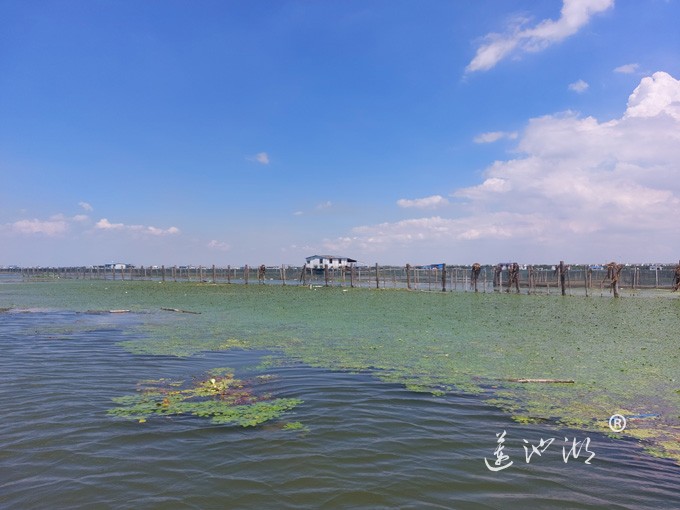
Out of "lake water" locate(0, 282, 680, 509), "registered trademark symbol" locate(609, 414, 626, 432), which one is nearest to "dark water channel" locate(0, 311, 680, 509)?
"lake water" locate(0, 282, 680, 509)

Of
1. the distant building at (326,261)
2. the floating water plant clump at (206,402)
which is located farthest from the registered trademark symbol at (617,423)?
the distant building at (326,261)

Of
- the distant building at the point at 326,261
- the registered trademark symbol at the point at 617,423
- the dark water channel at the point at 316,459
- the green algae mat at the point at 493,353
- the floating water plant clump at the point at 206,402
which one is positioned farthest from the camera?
the distant building at the point at 326,261

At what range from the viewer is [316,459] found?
14.9 ft

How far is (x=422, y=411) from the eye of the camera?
6086 millimetres

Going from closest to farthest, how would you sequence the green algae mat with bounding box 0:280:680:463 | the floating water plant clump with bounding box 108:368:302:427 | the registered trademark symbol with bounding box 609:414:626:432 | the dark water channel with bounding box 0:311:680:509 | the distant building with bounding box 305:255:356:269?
1. the dark water channel with bounding box 0:311:680:509
2. the registered trademark symbol with bounding box 609:414:626:432
3. the floating water plant clump with bounding box 108:368:302:427
4. the green algae mat with bounding box 0:280:680:463
5. the distant building with bounding box 305:255:356:269

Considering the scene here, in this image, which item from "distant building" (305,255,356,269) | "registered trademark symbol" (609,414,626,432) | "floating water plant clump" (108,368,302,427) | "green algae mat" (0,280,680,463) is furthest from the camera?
"distant building" (305,255,356,269)

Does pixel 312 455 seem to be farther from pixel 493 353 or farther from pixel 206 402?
pixel 493 353

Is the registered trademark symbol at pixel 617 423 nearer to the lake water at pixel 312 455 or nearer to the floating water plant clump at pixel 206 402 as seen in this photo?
the lake water at pixel 312 455

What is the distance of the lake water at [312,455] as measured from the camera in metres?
3.86

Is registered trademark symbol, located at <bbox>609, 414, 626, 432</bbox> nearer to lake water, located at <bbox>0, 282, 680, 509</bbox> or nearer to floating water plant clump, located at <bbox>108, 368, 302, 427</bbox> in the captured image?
lake water, located at <bbox>0, 282, 680, 509</bbox>

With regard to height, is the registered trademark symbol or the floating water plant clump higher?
the floating water plant clump

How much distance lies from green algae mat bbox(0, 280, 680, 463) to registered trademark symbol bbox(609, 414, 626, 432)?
7 cm

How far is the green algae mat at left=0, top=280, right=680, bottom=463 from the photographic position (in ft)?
20.1

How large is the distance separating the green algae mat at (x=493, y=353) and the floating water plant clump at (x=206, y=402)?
0.14 feet
